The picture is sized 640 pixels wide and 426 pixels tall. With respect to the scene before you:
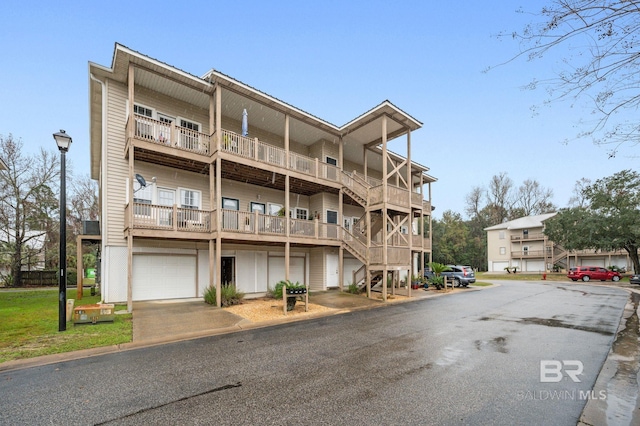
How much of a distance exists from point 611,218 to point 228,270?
130ft

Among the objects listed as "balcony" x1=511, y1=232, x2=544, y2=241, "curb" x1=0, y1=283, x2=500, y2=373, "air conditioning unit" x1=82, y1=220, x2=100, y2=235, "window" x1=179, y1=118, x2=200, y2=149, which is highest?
"window" x1=179, y1=118, x2=200, y2=149

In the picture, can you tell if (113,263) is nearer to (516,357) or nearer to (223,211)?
(223,211)

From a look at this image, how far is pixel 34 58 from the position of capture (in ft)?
73.5

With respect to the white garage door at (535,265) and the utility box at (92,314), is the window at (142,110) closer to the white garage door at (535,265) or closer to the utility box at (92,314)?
the utility box at (92,314)

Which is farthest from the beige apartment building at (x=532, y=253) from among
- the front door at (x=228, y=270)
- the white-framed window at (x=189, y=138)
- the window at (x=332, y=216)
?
the white-framed window at (x=189, y=138)

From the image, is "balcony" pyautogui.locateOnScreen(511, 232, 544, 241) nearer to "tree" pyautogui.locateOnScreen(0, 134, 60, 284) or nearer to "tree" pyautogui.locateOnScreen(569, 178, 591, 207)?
"tree" pyautogui.locateOnScreen(569, 178, 591, 207)

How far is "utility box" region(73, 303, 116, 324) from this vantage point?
954 centimetres

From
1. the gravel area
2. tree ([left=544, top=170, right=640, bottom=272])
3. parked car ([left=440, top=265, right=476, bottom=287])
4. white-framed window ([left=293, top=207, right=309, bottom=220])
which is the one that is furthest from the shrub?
tree ([left=544, top=170, right=640, bottom=272])

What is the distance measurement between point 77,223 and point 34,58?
64.0 ft

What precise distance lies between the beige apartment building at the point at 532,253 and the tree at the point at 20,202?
191 feet

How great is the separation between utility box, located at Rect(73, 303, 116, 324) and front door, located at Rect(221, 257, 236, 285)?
22.6 ft

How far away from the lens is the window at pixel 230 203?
659 inches

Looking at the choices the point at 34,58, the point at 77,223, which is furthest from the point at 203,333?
the point at 77,223

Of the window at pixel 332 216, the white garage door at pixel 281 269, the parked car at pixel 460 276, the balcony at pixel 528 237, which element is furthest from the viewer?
the balcony at pixel 528 237
